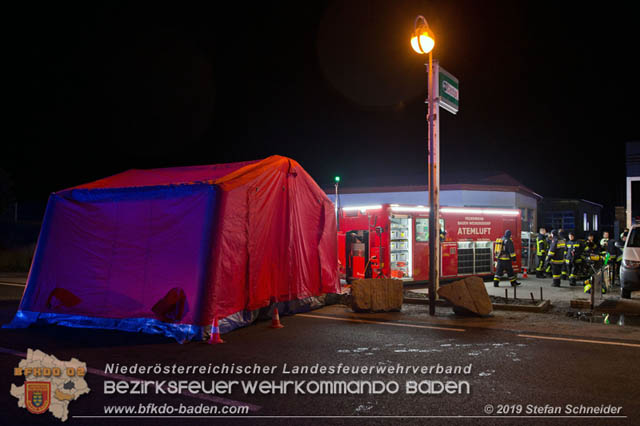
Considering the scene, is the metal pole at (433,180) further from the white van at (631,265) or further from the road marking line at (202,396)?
the road marking line at (202,396)

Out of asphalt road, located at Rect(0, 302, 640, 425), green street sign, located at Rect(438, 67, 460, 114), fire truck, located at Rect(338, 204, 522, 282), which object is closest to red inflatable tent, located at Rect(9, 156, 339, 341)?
asphalt road, located at Rect(0, 302, 640, 425)

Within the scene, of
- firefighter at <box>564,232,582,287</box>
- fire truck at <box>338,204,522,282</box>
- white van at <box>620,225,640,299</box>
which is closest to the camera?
white van at <box>620,225,640,299</box>

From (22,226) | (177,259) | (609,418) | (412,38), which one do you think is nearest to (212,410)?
(609,418)

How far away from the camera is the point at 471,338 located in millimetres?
7535

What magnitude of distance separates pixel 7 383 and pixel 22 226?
1062 inches

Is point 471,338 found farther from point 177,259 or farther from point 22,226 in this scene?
point 22,226

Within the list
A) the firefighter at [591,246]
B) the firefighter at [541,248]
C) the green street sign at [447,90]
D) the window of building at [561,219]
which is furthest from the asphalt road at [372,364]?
the window of building at [561,219]

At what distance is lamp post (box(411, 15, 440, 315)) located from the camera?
989cm

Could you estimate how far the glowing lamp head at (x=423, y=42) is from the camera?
9.88 meters

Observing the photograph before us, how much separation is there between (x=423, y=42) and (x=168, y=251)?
6.37 m

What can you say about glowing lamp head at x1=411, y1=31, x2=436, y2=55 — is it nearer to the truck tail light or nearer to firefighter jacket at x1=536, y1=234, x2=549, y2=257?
the truck tail light

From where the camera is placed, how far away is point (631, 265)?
11773 millimetres

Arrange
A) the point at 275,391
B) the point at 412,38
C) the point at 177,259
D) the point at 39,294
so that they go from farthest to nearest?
the point at 412,38
the point at 39,294
the point at 177,259
the point at 275,391

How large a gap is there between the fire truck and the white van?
485cm
